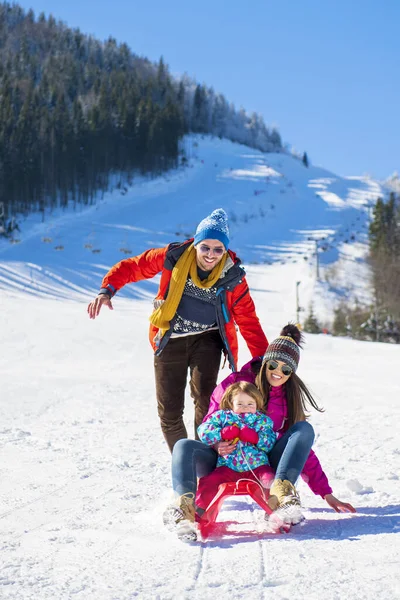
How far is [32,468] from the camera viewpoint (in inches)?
161

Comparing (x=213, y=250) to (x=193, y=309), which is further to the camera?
(x=193, y=309)

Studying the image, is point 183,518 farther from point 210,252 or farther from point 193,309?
point 210,252

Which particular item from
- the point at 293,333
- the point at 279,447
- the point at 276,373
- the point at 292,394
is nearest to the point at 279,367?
the point at 276,373

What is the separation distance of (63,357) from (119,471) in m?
7.06

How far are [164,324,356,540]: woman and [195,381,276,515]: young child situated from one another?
0.16ft

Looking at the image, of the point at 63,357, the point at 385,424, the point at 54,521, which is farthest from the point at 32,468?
the point at 63,357

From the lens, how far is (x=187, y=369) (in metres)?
3.65

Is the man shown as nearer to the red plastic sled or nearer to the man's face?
the man's face

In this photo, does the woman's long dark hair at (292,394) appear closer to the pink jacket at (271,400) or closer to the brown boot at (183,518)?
the pink jacket at (271,400)

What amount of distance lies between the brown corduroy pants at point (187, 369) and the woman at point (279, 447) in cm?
32

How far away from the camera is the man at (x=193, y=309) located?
343 cm

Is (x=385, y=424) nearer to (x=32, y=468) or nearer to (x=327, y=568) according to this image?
(x=32, y=468)

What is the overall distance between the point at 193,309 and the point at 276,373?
0.66 meters

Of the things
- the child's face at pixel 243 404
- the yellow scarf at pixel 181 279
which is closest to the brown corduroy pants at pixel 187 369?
the yellow scarf at pixel 181 279
